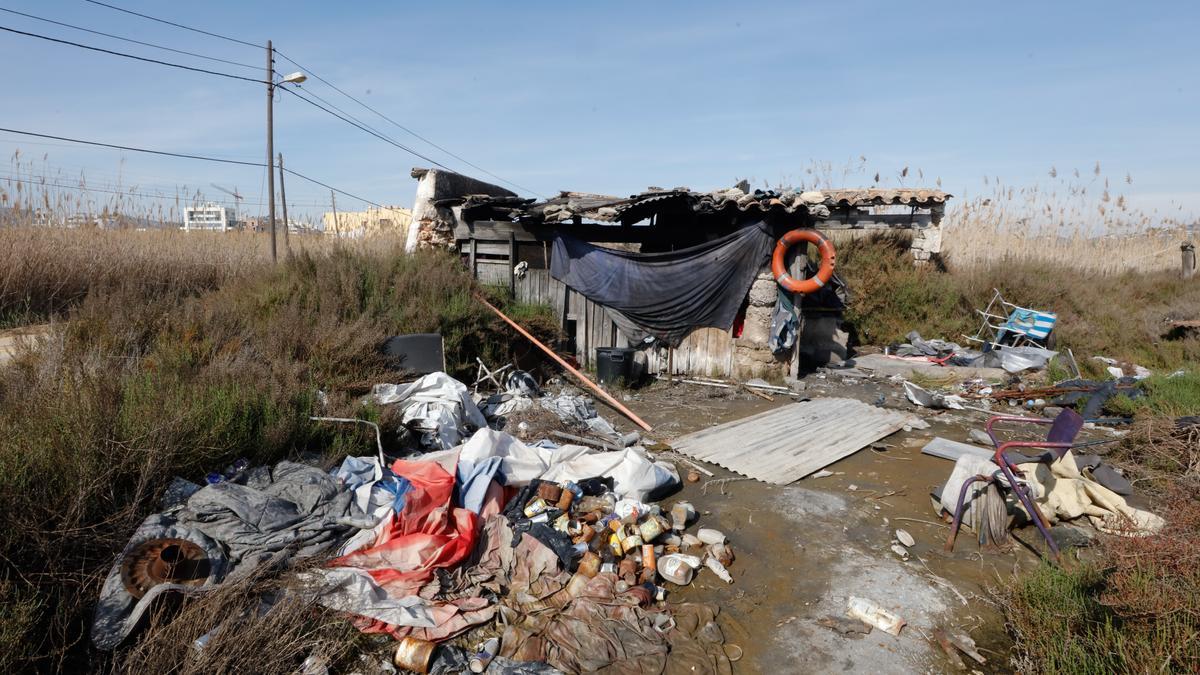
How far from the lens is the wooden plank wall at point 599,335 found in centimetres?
912

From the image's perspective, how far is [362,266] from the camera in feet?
28.2

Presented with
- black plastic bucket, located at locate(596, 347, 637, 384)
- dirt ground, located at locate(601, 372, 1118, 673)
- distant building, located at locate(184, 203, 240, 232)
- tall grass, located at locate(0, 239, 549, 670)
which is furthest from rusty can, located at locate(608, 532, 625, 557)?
distant building, located at locate(184, 203, 240, 232)

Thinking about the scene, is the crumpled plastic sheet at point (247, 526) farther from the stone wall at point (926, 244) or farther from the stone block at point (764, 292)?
the stone wall at point (926, 244)

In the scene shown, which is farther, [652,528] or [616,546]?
[652,528]

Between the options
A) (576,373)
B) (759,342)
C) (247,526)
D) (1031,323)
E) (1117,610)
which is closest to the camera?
(1117,610)

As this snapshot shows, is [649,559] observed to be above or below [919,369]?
below

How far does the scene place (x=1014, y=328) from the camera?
10.8 m

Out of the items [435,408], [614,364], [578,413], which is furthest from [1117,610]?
[614,364]

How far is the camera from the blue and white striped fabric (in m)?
10.5

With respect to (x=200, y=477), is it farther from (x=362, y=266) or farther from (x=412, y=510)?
(x=362, y=266)

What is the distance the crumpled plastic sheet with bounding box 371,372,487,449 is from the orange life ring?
15.3ft

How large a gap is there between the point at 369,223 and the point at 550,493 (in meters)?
11.0

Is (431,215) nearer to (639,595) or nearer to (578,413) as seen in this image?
(578,413)

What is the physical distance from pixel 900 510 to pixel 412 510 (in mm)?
3883
